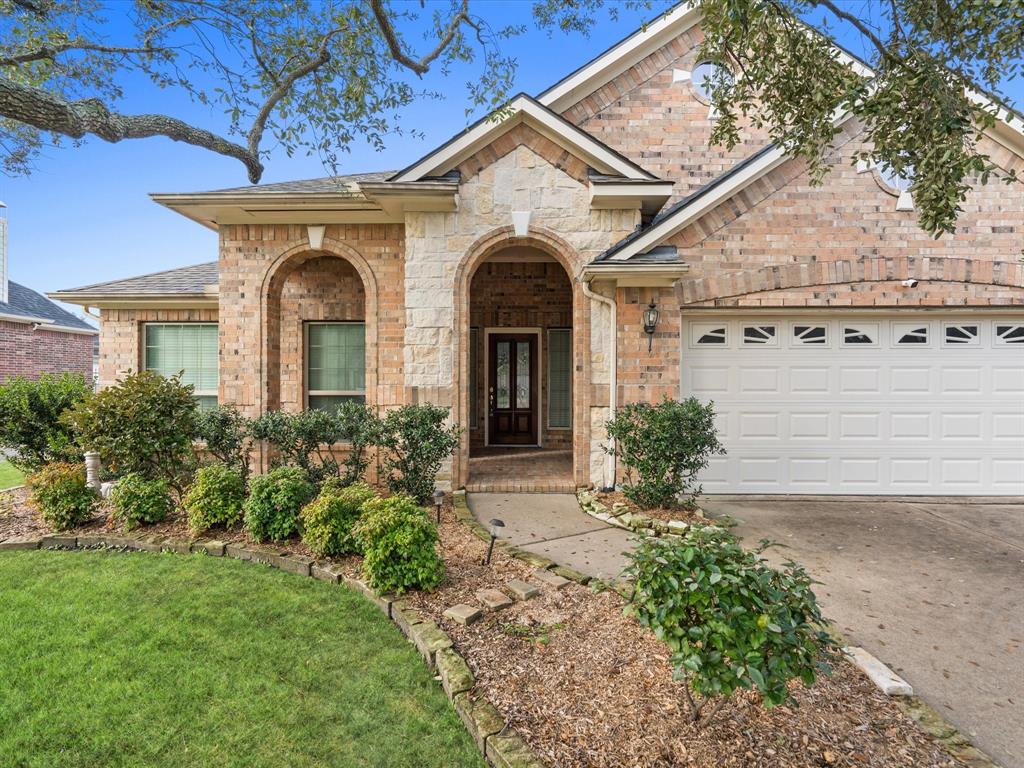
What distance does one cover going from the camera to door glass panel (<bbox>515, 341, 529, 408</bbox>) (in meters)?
10.7

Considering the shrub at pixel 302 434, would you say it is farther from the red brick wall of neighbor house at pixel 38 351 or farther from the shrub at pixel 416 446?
the red brick wall of neighbor house at pixel 38 351

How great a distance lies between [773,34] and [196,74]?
22.7 feet

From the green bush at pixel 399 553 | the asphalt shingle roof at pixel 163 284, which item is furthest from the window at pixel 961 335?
the asphalt shingle roof at pixel 163 284

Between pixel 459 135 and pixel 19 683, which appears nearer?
pixel 19 683

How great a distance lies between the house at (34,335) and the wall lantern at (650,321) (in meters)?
21.3

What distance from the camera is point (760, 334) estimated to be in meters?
7.12

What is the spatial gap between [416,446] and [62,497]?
150 inches

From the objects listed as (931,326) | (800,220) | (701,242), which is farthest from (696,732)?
(931,326)

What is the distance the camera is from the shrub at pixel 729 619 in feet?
6.83

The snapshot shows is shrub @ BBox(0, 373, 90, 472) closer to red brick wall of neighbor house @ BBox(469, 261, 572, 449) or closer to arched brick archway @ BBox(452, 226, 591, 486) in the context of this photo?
arched brick archway @ BBox(452, 226, 591, 486)

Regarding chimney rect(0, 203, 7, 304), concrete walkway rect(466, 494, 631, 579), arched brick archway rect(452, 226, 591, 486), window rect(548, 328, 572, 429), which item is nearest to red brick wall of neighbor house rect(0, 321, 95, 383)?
chimney rect(0, 203, 7, 304)

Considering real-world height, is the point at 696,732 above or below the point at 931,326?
below

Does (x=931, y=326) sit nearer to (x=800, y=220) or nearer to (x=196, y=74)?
(x=800, y=220)

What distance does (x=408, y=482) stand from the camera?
247 inches
